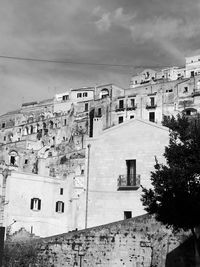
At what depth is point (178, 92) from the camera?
76.8 metres

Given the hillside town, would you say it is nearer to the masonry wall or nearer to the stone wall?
the masonry wall

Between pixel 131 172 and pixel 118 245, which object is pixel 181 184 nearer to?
pixel 118 245

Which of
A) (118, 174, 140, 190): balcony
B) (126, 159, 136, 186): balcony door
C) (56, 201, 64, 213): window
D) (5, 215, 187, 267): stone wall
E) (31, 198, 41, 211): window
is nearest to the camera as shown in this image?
(5, 215, 187, 267): stone wall

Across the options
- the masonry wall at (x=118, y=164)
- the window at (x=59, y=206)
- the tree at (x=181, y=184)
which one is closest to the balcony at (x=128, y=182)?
the masonry wall at (x=118, y=164)

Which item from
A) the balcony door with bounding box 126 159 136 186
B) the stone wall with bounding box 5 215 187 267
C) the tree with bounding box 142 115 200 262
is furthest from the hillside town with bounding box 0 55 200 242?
the tree with bounding box 142 115 200 262

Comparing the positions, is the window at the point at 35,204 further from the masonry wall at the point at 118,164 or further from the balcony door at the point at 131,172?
the balcony door at the point at 131,172

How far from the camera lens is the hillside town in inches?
1057

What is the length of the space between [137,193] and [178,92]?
52518mm

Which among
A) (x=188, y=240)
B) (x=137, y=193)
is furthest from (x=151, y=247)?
(x=137, y=193)

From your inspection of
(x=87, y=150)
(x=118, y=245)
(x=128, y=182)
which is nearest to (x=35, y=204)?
(x=87, y=150)

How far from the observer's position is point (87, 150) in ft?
92.8

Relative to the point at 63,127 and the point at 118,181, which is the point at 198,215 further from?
the point at 63,127

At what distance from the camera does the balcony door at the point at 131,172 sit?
26.6 m

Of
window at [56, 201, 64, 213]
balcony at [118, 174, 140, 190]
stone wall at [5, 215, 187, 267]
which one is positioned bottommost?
stone wall at [5, 215, 187, 267]
